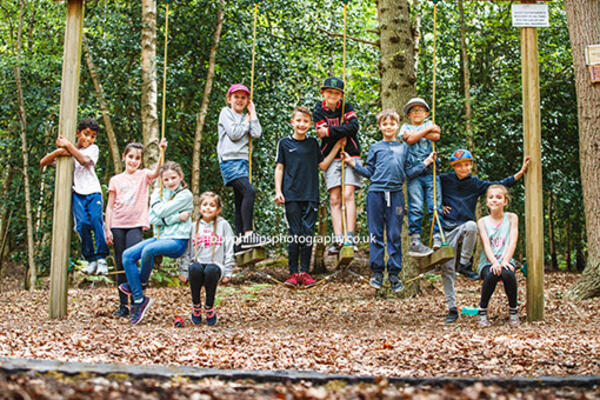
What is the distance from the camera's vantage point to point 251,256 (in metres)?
5.68

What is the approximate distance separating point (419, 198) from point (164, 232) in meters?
2.54

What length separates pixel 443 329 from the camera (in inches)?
228

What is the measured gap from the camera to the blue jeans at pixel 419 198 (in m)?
5.77

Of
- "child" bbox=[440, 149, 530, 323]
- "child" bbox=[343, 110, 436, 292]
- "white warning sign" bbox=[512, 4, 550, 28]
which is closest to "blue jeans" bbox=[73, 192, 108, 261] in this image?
"child" bbox=[343, 110, 436, 292]

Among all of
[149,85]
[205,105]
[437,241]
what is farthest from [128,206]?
[205,105]

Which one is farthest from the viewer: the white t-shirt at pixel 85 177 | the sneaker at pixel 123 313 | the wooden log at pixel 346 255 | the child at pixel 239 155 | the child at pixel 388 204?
the sneaker at pixel 123 313

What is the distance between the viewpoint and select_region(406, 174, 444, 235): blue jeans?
18.9 feet

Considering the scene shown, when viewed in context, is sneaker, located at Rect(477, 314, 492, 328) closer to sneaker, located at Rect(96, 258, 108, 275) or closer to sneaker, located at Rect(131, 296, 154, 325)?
sneaker, located at Rect(131, 296, 154, 325)

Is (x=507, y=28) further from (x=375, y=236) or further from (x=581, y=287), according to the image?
(x=375, y=236)

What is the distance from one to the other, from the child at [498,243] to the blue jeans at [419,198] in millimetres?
470

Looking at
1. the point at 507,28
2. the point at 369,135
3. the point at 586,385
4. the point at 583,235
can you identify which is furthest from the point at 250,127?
the point at 583,235

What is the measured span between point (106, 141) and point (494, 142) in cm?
791

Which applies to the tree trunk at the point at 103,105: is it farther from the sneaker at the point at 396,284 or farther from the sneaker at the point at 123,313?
the sneaker at the point at 396,284

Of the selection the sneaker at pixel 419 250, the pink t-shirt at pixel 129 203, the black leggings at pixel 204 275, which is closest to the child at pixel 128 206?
the pink t-shirt at pixel 129 203
